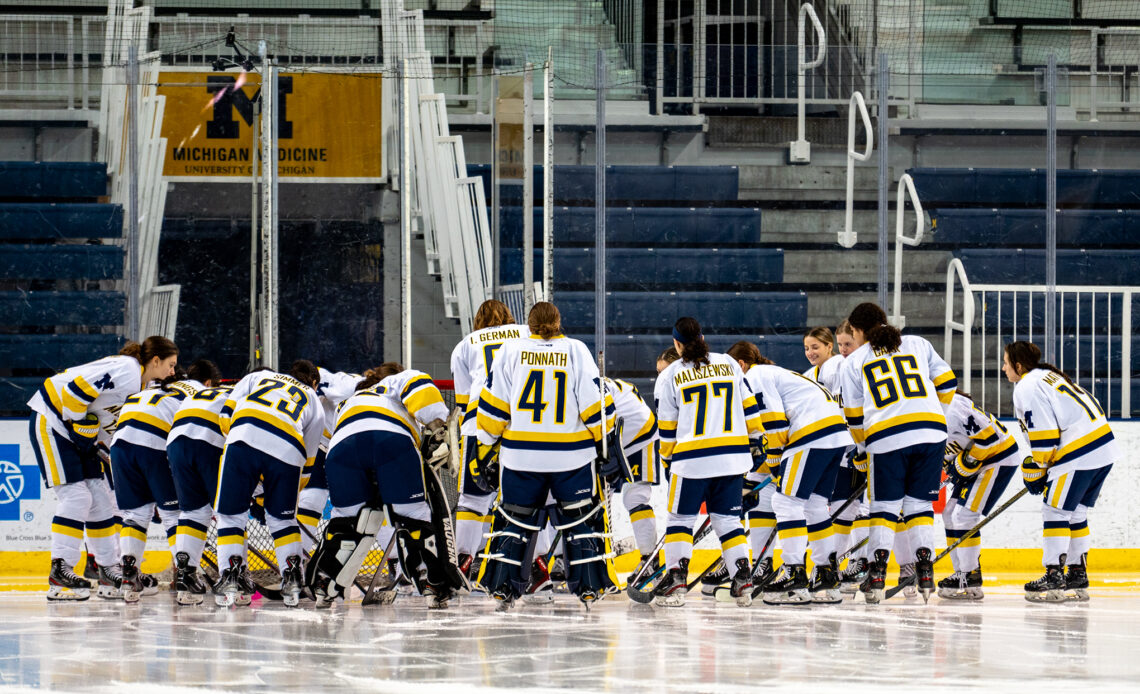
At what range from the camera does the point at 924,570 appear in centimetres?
694

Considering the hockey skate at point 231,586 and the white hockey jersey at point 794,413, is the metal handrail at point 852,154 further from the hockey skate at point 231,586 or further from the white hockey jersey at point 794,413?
the hockey skate at point 231,586

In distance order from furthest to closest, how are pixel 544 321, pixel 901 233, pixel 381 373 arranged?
1. pixel 901 233
2. pixel 381 373
3. pixel 544 321

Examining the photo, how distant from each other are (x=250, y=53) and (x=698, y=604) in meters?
4.65

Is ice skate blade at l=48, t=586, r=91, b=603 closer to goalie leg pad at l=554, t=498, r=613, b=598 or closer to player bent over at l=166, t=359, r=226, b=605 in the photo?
player bent over at l=166, t=359, r=226, b=605

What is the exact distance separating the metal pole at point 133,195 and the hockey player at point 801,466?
13.0 ft

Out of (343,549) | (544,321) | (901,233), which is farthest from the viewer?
(901,233)

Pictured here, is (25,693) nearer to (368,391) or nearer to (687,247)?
(368,391)

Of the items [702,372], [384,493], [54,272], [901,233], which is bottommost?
[384,493]

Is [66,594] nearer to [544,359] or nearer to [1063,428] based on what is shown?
[544,359]

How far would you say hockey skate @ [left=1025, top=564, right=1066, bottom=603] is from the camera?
7141 mm

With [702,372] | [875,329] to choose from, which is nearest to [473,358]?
[702,372]

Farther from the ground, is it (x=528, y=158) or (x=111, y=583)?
(x=528, y=158)

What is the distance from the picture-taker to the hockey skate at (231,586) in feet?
22.5

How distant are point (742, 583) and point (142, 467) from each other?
295 centimetres
